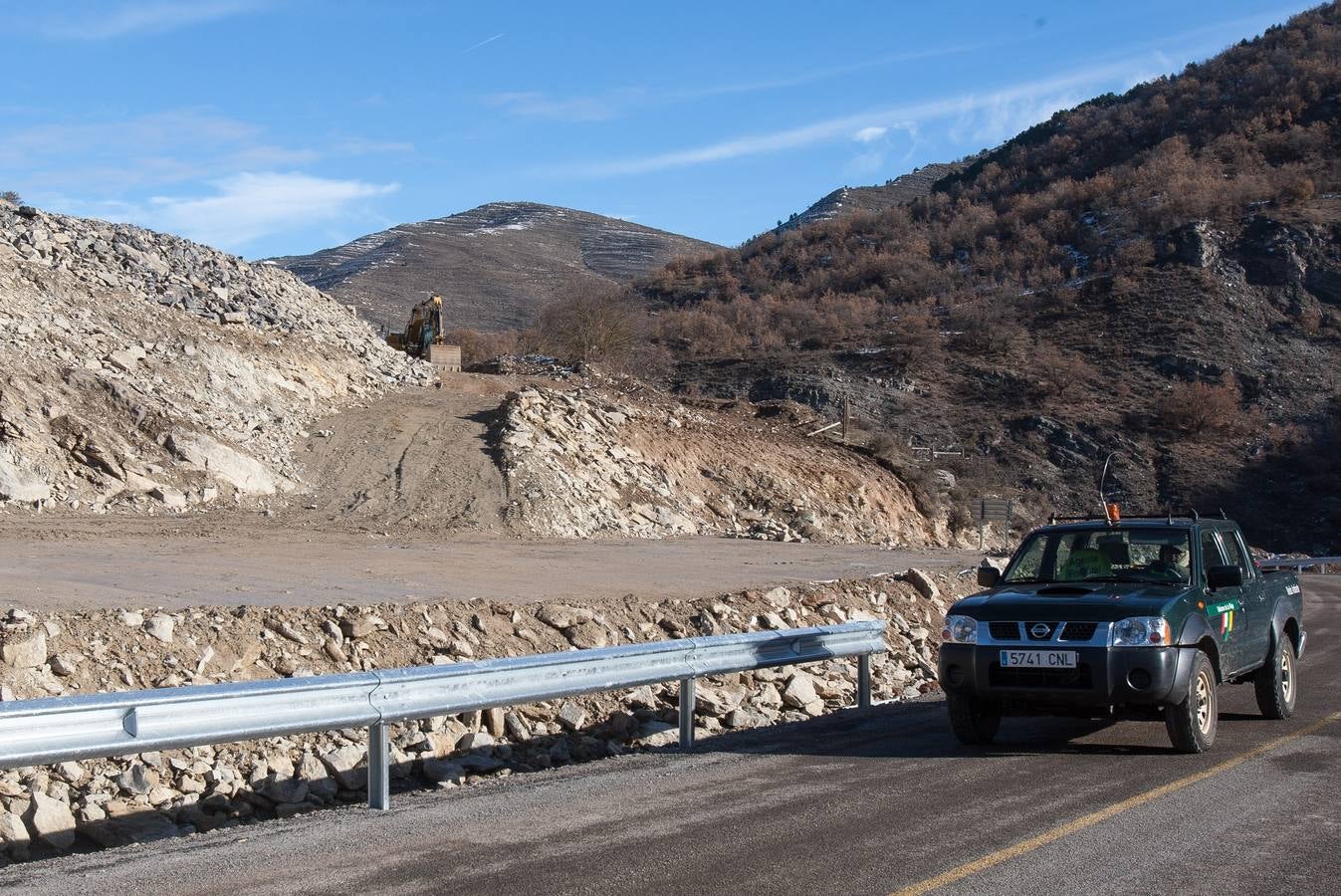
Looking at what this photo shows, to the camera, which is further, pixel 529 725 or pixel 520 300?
pixel 520 300

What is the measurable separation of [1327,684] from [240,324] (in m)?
27.1

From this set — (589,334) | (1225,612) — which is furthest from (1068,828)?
(589,334)

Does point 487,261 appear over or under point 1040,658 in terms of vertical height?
over

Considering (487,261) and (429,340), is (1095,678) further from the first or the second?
(487,261)

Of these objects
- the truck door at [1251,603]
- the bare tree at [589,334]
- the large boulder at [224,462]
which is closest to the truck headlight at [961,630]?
the truck door at [1251,603]

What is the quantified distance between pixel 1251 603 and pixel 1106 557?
1.39m

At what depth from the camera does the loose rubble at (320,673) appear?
950cm

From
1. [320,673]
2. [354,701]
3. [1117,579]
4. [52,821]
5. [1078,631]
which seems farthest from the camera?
[320,673]

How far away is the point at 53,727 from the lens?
21.9 ft

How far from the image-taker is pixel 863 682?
12.3m

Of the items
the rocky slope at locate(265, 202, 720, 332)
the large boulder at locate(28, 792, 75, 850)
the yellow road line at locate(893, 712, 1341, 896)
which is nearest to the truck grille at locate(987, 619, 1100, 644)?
the yellow road line at locate(893, 712, 1341, 896)

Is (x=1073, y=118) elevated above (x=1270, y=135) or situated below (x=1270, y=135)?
above

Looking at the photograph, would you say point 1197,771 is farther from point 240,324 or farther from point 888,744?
point 240,324

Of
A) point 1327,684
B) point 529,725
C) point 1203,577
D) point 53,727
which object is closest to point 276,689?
point 53,727
